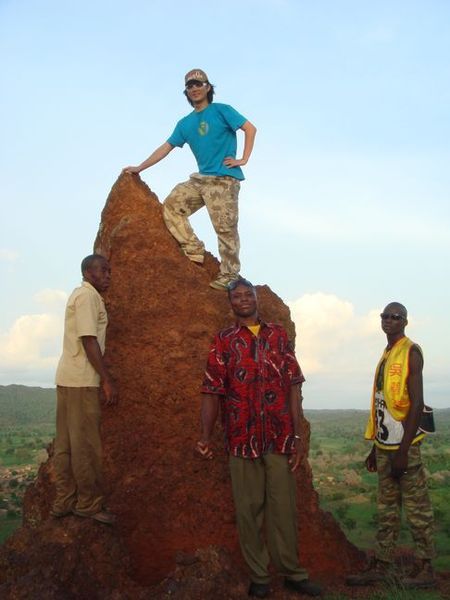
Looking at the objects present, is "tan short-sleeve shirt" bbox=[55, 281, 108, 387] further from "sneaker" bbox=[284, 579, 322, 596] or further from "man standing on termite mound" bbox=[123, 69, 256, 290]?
"sneaker" bbox=[284, 579, 322, 596]

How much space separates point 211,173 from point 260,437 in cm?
251

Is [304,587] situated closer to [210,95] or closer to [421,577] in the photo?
[421,577]

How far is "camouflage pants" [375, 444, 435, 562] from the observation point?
4.95m

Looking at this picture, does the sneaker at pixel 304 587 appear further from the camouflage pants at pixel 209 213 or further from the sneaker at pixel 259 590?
the camouflage pants at pixel 209 213

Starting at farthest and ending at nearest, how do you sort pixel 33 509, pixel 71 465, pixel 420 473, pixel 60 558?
pixel 33 509 < pixel 420 473 < pixel 71 465 < pixel 60 558

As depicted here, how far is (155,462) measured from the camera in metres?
5.08

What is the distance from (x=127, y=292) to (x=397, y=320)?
2258 millimetres

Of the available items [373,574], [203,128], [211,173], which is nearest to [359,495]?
[373,574]

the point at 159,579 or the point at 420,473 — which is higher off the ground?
the point at 420,473

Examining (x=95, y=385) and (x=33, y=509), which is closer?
(x=95, y=385)

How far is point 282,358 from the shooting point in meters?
4.49

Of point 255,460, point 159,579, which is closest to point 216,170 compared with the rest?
point 255,460

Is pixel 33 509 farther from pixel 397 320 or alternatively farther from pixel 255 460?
pixel 397 320

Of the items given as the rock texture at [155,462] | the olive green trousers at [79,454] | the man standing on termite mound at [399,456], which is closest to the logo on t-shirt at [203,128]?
the rock texture at [155,462]
